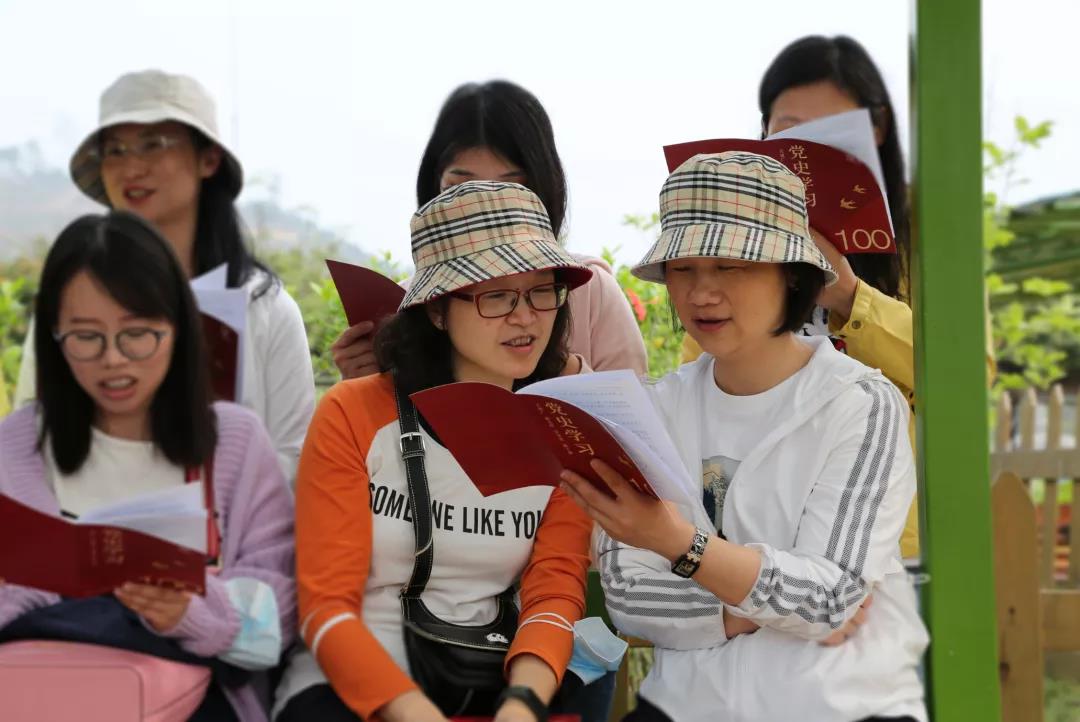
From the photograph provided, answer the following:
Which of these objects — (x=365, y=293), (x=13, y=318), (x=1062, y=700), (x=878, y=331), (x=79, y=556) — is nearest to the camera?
(x=79, y=556)

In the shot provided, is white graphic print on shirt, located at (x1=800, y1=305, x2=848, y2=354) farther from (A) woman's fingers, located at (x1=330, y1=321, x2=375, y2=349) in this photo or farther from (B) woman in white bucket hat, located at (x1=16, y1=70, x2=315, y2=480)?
(B) woman in white bucket hat, located at (x1=16, y1=70, x2=315, y2=480)

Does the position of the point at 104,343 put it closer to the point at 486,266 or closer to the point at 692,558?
the point at 486,266

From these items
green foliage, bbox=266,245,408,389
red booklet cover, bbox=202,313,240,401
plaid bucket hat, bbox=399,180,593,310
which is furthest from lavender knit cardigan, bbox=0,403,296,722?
green foliage, bbox=266,245,408,389

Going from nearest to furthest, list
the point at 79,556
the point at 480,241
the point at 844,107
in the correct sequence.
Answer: the point at 79,556 < the point at 480,241 < the point at 844,107

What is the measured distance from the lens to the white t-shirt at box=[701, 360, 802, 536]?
A: 2207mm

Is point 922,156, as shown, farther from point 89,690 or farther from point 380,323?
point 89,690

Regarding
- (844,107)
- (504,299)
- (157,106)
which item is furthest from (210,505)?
(844,107)

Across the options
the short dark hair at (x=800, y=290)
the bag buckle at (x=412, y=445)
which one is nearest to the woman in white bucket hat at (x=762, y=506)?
the short dark hair at (x=800, y=290)

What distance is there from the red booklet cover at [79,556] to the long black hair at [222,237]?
39.2 inches

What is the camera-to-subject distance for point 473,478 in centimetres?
203

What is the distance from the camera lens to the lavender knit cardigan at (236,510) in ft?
7.28

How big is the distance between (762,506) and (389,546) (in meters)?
0.69

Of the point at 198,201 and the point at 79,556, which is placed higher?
the point at 198,201

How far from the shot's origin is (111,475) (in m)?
2.37
